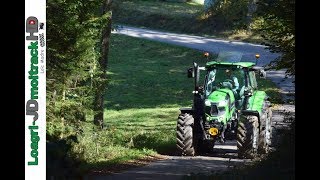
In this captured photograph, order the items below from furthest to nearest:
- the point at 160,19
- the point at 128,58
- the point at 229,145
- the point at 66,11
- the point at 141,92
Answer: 1. the point at 160,19
2. the point at 128,58
3. the point at 141,92
4. the point at 229,145
5. the point at 66,11

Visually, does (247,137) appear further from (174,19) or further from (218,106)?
(174,19)

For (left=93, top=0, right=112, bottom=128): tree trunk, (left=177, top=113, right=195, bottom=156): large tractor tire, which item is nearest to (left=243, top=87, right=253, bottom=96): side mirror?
(left=177, top=113, right=195, bottom=156): large tractor tire

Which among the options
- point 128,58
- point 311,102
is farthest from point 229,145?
point 128,58

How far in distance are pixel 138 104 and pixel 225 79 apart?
14416 millimetres

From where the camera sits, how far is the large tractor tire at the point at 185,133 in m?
16.0

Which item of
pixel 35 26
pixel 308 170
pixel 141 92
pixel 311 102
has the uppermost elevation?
pixel 35 26

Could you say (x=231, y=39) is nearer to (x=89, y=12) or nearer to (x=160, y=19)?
(x=160, y=19)

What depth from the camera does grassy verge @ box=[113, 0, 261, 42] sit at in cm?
4756

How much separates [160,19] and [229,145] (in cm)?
3601

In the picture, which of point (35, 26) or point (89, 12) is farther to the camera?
point (89, 12)

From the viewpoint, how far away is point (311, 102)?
7.68m

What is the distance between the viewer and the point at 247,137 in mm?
15672

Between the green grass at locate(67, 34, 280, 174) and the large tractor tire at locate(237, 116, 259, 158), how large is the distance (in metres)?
2.64
